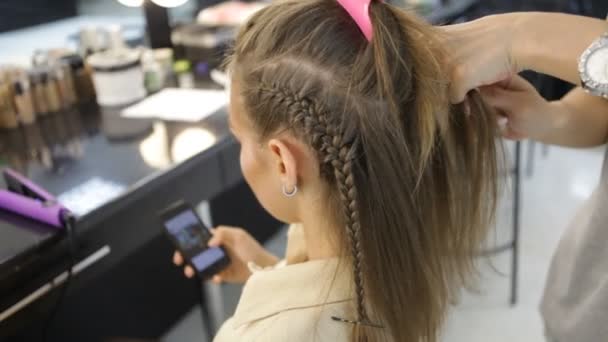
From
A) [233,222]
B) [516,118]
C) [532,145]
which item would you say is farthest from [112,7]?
[532,145]

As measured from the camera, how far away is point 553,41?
0.70m

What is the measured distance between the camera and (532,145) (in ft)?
9.41

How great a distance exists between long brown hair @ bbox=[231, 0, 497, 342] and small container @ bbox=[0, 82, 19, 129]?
0.82 metres

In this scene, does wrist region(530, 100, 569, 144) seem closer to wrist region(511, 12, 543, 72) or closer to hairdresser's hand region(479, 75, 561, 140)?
hairdresser's hand region(479, 75, 561, 140)

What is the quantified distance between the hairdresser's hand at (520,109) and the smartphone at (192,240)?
1.83ft

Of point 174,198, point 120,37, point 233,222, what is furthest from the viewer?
point 233,222

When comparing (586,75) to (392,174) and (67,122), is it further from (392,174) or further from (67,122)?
(67,122)

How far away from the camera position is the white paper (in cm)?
147

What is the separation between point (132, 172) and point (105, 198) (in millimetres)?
123

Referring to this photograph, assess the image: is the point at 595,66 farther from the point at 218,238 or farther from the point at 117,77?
the point at 117,77

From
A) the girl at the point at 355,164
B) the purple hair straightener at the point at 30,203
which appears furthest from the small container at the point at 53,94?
the girl at the point at 355,164

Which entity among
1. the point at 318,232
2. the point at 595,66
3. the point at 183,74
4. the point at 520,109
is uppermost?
the point at 595,66

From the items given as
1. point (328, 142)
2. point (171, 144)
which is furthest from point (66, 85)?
point (328, 142)

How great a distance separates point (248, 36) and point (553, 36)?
0.37 meters
